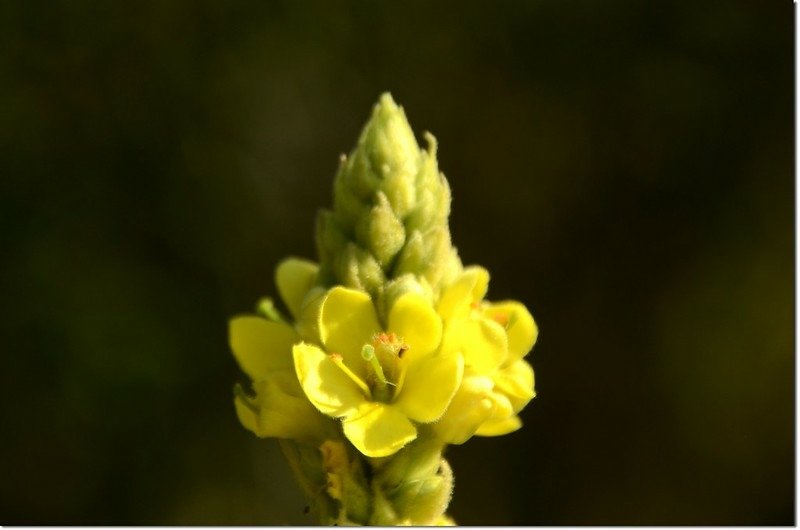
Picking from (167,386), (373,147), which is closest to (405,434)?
(373,147)

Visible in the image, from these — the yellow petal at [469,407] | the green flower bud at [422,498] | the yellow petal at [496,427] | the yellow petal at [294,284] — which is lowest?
the green flower bud at [422,498]

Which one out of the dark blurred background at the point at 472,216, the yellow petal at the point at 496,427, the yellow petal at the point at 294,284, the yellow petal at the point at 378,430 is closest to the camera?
the yellow petal at the point at 378,430

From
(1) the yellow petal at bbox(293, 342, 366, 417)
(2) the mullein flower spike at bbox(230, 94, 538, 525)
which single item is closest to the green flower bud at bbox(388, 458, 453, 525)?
(2) the mullein flower spike at bbox(230, 94, 538, 525)

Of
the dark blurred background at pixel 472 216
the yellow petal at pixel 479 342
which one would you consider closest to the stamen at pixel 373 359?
the yellow petal at pixel 479 342

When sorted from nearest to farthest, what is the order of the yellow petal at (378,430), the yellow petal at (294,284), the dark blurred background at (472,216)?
the yellow petal at (378,430)
the yellow petal at (294,284)
the dark blurred background at (472,216)

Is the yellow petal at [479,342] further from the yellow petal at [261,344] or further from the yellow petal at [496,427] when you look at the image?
the yellow petal at [261,344]

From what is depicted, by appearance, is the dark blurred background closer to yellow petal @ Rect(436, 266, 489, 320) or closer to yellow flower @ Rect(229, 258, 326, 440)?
yellow flower @ Rect(229, 258, 326, 440)

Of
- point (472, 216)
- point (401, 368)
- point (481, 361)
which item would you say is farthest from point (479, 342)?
point (472, 216)
